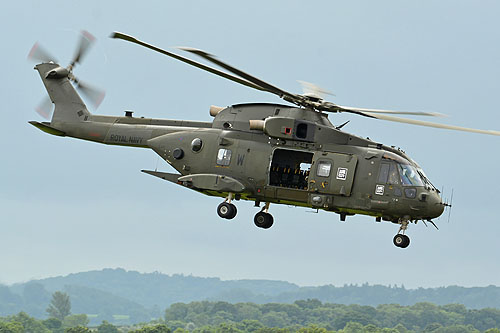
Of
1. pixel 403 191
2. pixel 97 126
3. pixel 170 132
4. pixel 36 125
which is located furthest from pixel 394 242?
pixel 36 125

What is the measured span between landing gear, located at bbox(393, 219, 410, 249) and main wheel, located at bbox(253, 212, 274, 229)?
4960mm

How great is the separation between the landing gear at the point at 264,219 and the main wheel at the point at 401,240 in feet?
16.3

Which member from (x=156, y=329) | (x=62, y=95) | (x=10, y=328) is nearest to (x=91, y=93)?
(x=62, y=95)

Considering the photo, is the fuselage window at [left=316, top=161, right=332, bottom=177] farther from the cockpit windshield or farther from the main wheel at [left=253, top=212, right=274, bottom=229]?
the main wheel at [left=253, top=212, right=274, bottom=229]

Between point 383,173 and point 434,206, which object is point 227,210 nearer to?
point 383,173

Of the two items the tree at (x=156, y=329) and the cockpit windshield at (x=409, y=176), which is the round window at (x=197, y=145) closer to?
the cockpit windshield at (x=409, y=176)

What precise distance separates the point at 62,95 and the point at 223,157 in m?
8.65

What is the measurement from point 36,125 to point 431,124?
15549mm

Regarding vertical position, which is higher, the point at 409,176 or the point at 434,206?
the point at 409,176

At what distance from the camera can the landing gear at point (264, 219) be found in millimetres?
32906

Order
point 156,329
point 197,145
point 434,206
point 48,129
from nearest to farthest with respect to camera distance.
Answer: point 434,206, point 197,145, point 48,129, point 156,329

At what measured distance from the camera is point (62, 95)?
3681 cm

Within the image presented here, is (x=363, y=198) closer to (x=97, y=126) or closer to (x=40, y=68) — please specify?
(x=97, y=126)

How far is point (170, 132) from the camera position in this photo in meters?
33.4
